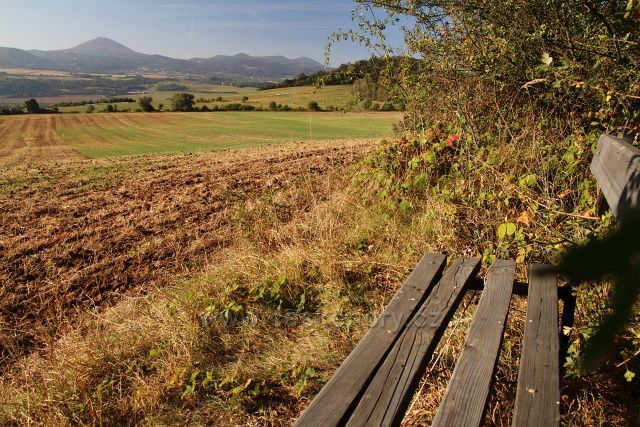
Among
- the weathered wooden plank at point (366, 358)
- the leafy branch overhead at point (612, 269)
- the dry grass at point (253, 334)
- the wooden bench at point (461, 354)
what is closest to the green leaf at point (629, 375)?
the dry grass at point (253, 334)

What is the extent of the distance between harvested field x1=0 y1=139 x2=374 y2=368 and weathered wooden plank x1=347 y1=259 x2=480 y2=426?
271cm

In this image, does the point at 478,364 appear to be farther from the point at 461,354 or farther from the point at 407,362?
the point at 407,362

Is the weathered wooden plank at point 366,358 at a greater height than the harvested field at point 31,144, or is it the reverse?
the weathered wooden plank at point 366,358

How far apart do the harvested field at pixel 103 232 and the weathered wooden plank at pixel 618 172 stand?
351 centimetres

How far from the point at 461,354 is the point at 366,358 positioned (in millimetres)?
341

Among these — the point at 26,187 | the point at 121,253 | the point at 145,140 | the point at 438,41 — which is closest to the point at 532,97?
the point at 438,41

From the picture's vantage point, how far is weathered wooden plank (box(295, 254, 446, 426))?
4.30ft

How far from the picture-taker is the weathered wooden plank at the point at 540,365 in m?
1.30

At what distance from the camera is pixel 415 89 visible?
6016mm

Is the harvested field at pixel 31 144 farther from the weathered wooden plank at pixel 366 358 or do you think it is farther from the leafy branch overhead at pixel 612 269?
the leafy branch overhead at pixel 612 269

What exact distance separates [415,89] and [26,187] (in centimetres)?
1021

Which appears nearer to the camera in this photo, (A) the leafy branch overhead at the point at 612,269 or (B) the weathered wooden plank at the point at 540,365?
(A) the leafy branch overhead at the point at 612,269

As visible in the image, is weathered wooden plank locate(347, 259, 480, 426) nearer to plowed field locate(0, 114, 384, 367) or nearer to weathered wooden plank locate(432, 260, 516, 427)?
weathered wooden plank locate(432, 260, 516, 427)

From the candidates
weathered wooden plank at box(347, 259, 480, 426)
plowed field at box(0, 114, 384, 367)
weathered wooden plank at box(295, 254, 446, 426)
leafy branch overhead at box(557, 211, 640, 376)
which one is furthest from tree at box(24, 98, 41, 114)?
leafy branch overhead at box(557, 211, 640, 376)
